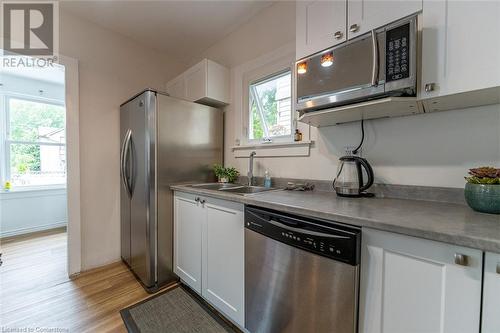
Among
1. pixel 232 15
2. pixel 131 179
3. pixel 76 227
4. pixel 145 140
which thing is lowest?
pixel 76 227

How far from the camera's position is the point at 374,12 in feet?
3.66

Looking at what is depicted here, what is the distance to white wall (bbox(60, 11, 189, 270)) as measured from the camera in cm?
223

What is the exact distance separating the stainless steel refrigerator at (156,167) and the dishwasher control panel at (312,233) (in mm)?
1109

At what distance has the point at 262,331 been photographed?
1.21m

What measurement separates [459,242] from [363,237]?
280 millimetres

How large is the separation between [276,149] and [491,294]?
1.55 metres

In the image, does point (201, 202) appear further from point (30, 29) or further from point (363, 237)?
point (30, 29)

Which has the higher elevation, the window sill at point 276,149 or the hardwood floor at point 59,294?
the window sill at point 276,149

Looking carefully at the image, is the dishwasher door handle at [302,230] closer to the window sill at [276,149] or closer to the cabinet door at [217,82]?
the window sill at [276,149]

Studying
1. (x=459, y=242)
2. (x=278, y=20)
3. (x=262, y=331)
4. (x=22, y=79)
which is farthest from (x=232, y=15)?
(x=22, y=79)

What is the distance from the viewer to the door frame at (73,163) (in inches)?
83.0

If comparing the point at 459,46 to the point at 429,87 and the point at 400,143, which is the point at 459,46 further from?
the point at 400,143

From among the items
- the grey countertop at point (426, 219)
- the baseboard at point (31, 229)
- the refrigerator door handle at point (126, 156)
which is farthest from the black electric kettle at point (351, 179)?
the baseboard at point (31, 229)

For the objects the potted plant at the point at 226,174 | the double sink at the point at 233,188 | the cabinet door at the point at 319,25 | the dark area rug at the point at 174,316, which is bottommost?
the dark area rug at the point at 174,316
